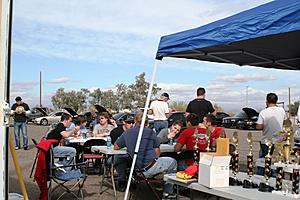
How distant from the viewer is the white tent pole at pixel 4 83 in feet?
6.05

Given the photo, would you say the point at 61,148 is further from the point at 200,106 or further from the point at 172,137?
the point at 200,106

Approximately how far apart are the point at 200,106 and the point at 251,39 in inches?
134

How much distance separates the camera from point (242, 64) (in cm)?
636

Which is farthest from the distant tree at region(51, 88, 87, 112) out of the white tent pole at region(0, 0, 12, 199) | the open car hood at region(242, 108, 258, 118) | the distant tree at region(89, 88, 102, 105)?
the white tent pole at region(0, 0, 12, 199)

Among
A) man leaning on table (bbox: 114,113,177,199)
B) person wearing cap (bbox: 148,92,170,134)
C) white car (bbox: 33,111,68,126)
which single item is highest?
person wearing cap (bbox: 148,92,170,134)

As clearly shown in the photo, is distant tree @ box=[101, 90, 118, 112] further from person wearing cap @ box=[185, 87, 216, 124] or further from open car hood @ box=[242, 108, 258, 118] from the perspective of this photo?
person wearing cap @ box=[185, 87, 216, 124]

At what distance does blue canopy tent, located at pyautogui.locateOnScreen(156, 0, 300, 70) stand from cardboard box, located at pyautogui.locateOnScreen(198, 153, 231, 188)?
42.1 inches

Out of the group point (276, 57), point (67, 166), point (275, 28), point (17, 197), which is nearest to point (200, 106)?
point (276, 57)

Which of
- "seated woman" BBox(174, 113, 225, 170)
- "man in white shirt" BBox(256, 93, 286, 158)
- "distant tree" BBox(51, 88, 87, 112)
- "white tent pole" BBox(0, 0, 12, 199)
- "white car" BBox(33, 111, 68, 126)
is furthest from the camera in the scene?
"distant tree" BBox(51, 88, 87, 112)

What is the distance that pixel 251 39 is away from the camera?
12.4ft

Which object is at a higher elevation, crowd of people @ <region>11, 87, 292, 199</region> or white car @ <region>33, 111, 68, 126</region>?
crowd of people @ <region>11, 87, 292, 199</region>

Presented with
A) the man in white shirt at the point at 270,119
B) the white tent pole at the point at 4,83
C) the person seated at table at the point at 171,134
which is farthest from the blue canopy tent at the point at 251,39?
the white tent pole at the point at 4,83

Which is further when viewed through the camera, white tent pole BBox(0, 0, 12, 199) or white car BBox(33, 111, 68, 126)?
white car BBox(33, 111, 68, 126)

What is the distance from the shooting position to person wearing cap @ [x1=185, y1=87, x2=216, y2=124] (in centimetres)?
711
